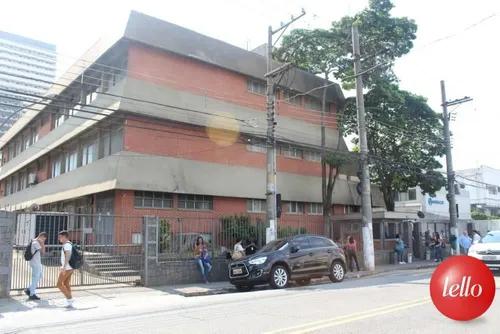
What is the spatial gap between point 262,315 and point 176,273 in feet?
25.7

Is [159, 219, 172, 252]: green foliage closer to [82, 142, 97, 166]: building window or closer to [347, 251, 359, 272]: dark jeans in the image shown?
[82, 142, 97, 166]: building window

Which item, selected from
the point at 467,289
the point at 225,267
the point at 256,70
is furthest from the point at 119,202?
the point at 467,289

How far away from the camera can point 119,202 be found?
20.1 m

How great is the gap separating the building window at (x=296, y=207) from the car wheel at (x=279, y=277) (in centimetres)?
1202

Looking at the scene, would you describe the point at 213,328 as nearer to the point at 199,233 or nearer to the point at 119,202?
the point at 199,233

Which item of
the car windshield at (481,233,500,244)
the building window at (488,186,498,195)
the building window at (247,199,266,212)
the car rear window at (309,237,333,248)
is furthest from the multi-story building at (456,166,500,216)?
the car rear window at (309,237,333,248)

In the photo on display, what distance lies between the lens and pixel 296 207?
27453mm

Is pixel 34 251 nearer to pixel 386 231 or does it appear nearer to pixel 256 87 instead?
pixel 256 87

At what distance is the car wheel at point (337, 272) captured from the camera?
1648 centimetres

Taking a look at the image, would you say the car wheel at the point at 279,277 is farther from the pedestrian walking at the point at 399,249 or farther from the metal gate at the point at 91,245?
the pedestrian walking at the point at 399,249

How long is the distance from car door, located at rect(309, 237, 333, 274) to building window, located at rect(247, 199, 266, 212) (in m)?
8.55

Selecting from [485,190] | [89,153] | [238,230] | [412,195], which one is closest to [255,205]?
[238,230]

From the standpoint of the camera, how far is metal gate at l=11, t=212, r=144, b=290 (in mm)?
15289

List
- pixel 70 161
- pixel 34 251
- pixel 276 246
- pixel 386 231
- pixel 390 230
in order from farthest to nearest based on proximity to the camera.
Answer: pixel 390 230
pixel 386 231
pixel 70 161
pixel 276 246
pixel 34 251
